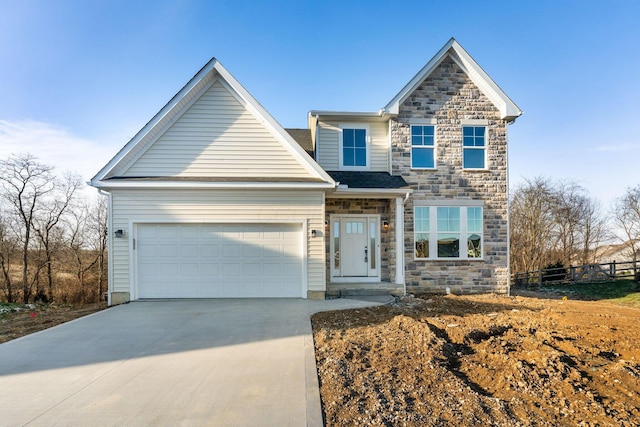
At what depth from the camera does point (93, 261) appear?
49.9 ft

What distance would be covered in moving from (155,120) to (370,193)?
627cm

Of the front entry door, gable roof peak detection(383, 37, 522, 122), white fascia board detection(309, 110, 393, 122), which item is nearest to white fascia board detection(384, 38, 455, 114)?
gable roof peak detection(383, 37, 522, 122)

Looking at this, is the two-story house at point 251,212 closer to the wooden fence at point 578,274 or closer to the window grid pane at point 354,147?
the window grid pane at point 354,147

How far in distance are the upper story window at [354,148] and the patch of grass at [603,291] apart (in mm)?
9908

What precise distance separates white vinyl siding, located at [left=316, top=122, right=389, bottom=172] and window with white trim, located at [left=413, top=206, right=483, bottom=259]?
2042 mm

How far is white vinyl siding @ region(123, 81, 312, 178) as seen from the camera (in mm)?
8781

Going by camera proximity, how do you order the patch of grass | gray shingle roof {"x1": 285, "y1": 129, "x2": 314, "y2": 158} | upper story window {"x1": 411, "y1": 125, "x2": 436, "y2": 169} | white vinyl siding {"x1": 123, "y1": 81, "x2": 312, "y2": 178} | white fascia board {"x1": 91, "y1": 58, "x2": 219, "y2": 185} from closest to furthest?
white fascia board {"x1": 91, "y1": 58, "x2": 219, "y2": 185} < white vinyl siding {"x1": 123, "y1": 81, "x2": 312, "y2": 178} < upper story window {"x1": 411, "y1": 125, "x2": 436, "y2": 169} < the patch of grass < gray shingle roof {"x1": 285, "y1": 129, "x2": 314, "y2": 158}

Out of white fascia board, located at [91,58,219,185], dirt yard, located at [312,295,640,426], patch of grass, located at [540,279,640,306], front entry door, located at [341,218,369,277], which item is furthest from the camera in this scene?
patch of grass, located at [540,279,640,306]

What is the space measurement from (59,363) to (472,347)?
5.96 meters

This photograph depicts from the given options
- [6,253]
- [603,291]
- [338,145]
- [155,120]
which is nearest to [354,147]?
[338,145]

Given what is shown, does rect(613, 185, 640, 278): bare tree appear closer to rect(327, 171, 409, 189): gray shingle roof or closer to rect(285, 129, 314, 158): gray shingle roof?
rect(327, 171, 409, 189): gray shingle roof

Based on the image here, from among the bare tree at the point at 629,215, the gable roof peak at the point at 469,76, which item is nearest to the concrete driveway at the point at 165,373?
the gable roof peak at the point at 469,76

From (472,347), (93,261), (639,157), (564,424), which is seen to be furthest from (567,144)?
(93,261)

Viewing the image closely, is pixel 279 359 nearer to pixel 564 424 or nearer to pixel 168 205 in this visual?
pixel 564 424
